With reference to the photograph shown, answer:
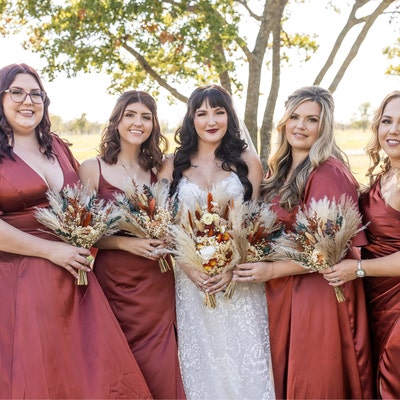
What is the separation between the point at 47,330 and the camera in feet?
13.8

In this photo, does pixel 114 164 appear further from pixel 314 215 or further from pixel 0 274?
pixel 314 215

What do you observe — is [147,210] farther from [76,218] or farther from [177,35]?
[177,35]

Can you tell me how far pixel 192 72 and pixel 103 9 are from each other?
231 centimetres

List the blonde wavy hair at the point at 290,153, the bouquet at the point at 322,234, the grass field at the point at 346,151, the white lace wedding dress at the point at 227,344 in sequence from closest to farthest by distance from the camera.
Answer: the bouquet at the point at 322,234
the blonde wavy hair at the point at 290,153
the white lace wedding dress at the point at 227,344
the grass field at the point at 346,151

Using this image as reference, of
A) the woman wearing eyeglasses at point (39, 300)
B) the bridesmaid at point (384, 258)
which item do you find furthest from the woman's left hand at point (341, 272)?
the woman wearing eyeglasses at point (39, 300)

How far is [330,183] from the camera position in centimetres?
441

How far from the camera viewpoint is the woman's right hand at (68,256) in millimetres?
4238

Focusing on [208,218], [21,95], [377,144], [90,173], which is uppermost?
[21,95]

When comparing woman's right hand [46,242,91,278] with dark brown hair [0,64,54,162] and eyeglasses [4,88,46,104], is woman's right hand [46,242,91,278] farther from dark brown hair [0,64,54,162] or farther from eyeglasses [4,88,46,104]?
eyeglasses [4,88,46,104]

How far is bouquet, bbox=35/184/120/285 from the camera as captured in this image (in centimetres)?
417

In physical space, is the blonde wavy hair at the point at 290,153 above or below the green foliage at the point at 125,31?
below

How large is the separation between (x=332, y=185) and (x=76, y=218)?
5.96 feet

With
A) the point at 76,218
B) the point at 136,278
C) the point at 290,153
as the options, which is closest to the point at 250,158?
the point at 290,153

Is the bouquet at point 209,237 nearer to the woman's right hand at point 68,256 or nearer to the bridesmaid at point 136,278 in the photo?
the bridesmaid at point 136,278
